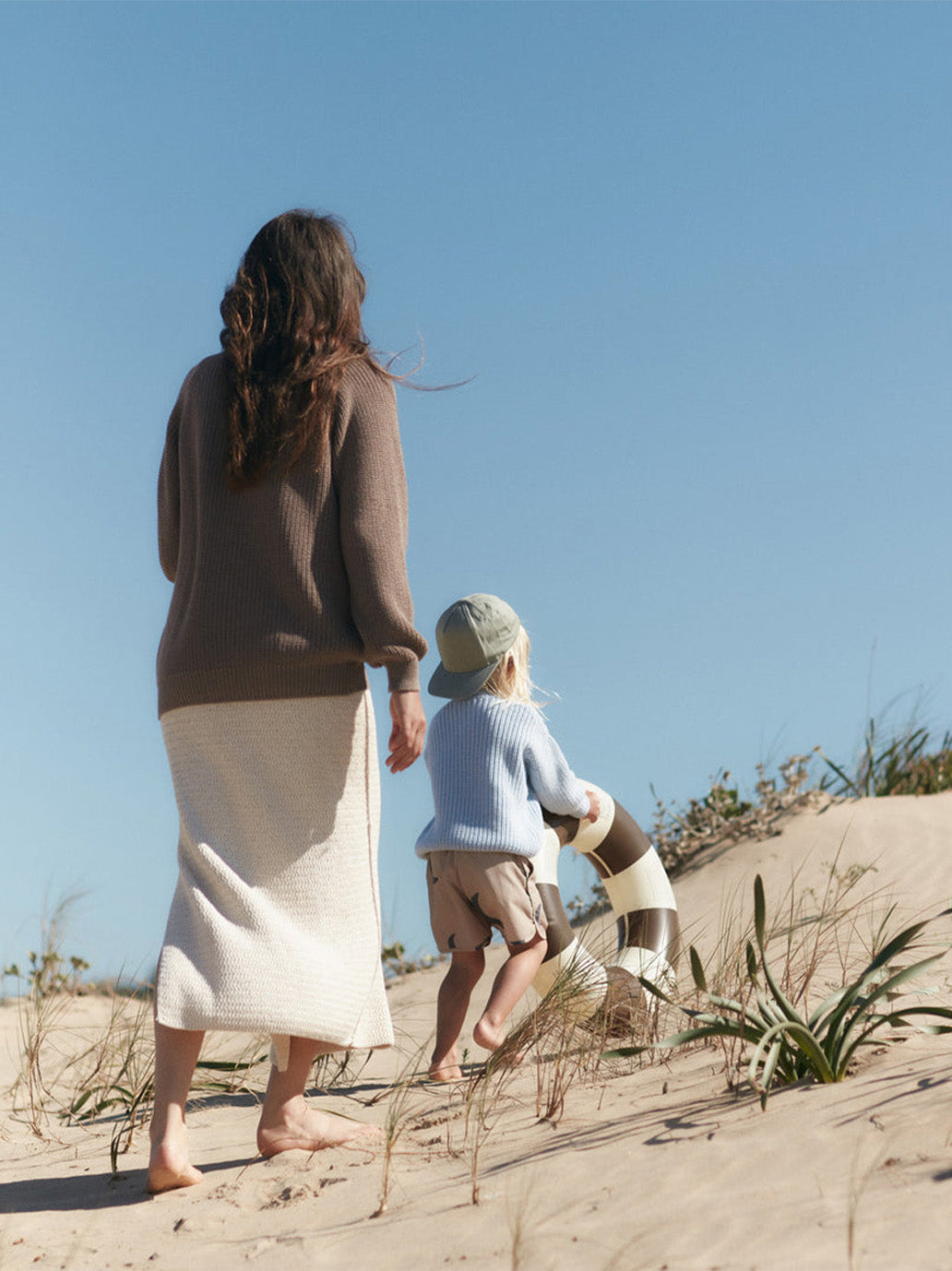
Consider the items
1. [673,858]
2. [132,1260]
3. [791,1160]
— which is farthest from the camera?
[673,858]

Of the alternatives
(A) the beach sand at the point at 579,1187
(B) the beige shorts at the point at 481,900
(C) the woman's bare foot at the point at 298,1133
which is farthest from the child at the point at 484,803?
(C) the woman's bare foot at the point at 298,1133

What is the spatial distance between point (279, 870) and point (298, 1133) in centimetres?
74

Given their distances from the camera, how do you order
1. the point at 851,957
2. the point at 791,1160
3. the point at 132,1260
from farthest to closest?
the point at 851,957 → the point at 132,1260 → the point at 791,1160

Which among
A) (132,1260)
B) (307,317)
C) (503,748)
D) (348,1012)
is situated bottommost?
(132,1260)

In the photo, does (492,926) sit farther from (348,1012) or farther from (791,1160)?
(791,1160)

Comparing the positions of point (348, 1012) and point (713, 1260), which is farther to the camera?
point (348, 1012)

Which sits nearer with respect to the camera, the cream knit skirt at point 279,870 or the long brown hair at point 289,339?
the cream knit skirt at point 279,870

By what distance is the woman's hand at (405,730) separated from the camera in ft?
10.6

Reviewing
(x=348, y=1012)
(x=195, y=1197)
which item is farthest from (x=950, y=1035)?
(x=195, y=1197)

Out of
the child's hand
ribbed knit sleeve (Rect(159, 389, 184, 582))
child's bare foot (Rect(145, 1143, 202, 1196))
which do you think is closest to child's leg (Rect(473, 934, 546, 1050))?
the child's hand

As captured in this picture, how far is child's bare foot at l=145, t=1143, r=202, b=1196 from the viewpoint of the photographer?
10.2 ft

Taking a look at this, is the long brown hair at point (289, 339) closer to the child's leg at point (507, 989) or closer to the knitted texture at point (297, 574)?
the knitted texture at point (297, 574)

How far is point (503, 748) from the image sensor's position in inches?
173

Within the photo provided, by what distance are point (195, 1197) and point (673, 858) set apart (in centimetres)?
572
